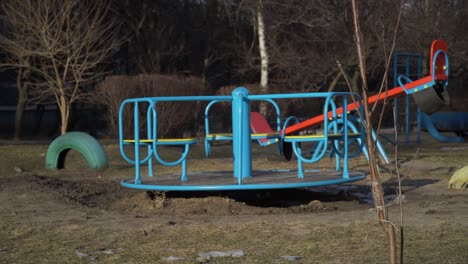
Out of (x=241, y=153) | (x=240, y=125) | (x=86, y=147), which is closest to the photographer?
(x=241, y=153)

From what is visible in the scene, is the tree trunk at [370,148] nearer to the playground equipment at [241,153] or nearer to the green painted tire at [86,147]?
the playground equipment at [241,153]

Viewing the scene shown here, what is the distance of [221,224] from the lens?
22.8 ft

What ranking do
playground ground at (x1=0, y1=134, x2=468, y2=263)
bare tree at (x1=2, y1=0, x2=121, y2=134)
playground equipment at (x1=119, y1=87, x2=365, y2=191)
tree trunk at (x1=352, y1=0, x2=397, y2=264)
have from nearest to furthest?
tree trunk at (x1=352, y1=0, x2=397, y2=264)
playground ground at (x1=0, y1=134, x2=468, y2=263)
playground equipment at (x1=119, y1=87, x2=365, y2=191)
bare tree at (x1=2, y1=0, x2=121, y2=134)

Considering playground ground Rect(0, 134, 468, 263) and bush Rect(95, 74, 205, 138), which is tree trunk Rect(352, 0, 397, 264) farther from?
bush Rect(95, 74, 205, 138)

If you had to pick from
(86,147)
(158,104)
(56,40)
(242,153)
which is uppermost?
(56,40)

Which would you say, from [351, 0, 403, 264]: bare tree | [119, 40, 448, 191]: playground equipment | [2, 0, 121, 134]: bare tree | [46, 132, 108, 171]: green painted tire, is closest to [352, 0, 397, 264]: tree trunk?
[351, 0, 403, 264]: bare tree

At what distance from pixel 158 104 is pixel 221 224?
13634mm

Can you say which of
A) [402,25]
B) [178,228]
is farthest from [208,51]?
[178,228]

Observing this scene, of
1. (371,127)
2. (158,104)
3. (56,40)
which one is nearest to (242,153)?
(371,127)

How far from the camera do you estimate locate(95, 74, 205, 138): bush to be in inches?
797

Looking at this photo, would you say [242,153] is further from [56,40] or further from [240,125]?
[56,40]

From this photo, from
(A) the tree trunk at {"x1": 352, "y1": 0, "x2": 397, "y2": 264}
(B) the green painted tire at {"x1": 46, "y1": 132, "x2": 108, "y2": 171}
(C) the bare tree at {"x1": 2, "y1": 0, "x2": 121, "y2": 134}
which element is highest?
(C) the bare tree at {"x1": 2, "y1": 0, "x2": 121, "y2": 134}

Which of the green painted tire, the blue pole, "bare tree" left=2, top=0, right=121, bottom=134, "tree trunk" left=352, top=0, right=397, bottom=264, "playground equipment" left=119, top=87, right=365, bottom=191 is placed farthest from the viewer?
"bare tree" left=2, top=0, right=121, bottom=134

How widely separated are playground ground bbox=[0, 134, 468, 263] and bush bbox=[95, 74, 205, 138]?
8.70m
